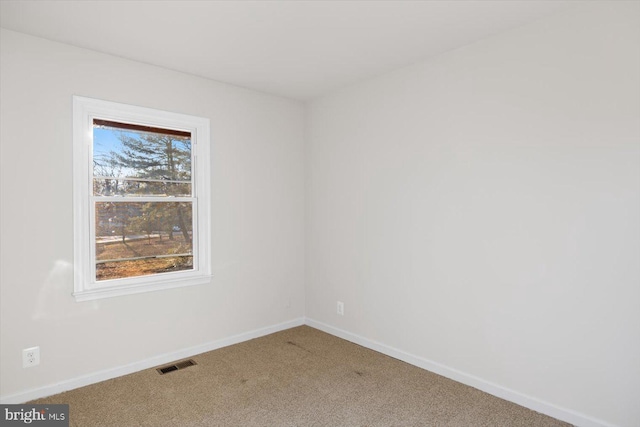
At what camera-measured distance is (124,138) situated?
3.12 meters

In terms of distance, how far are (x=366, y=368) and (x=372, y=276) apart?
83 centimetres

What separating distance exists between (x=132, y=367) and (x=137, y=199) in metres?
1.38

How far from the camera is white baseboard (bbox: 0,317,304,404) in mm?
2609

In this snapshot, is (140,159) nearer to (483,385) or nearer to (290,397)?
(290,397)

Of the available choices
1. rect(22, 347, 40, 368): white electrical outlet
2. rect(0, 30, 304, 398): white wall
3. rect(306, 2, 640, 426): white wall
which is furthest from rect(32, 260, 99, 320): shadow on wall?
rect(306, 2, 640, 426): white wall

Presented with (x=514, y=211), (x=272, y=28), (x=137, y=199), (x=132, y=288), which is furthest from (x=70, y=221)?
(x=514, y=211)

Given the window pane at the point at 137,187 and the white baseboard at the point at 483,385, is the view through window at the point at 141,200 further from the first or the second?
the white baseboard at the point at 483,385

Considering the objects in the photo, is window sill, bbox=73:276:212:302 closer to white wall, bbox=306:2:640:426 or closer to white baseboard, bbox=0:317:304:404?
white baseboard, bbox=0:317:304:404

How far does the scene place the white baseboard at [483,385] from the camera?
231 centimetres

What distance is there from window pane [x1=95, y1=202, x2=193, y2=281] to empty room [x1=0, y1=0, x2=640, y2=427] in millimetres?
20

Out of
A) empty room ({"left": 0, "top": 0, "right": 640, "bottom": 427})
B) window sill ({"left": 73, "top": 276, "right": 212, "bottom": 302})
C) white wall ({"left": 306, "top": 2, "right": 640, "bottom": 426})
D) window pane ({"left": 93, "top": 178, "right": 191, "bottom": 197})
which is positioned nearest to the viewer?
white wall ({"left": 306, "top": 2, "right": 640, "bottom": 426})

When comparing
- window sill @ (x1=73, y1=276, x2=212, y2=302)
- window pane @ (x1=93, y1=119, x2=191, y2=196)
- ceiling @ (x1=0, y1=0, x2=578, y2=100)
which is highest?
ceiling @ (x1=0, y1=0, x2=578, y2=100)

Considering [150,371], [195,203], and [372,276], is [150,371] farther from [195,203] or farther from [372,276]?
[372,276]
